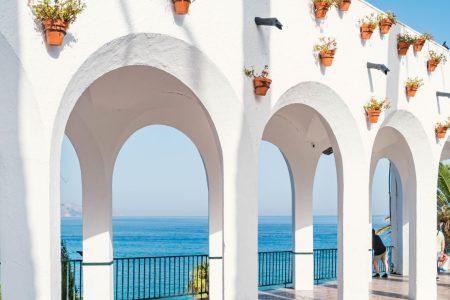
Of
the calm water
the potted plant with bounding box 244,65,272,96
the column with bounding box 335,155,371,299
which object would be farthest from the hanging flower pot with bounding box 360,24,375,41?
the calm water

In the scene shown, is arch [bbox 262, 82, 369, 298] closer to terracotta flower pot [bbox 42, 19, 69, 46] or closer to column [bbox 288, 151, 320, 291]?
terracotta flower pot [bbox 42, 19, 69, 46]

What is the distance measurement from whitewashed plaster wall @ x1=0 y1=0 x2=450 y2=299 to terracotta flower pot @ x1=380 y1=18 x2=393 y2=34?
14cm

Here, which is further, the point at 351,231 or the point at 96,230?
the point at 96,230

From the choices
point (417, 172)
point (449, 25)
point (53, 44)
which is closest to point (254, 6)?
point (53, 44)

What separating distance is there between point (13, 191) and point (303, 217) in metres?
10.4

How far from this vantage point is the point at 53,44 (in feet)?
22.0

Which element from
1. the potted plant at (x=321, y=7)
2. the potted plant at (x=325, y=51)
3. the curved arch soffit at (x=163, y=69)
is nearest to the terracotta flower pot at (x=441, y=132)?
the potted plant at (x=325, y=51)

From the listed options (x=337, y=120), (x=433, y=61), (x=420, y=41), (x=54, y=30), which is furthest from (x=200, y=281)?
(x=54, y=30)

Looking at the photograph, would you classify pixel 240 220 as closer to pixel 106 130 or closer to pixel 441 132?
pixel 106 130

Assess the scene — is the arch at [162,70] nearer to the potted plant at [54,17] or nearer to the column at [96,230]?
the potted plant at [54,17]

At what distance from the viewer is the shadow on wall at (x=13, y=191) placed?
6.44 meters

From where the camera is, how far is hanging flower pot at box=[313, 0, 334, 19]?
10348 mm

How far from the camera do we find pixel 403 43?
12.6 meters

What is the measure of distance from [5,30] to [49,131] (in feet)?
3.20
